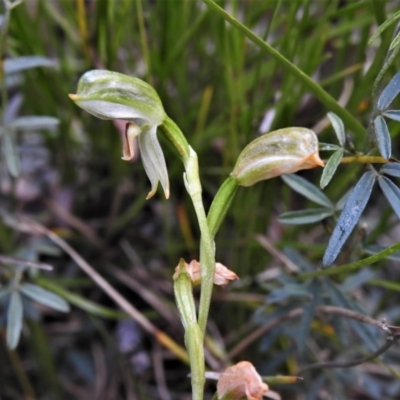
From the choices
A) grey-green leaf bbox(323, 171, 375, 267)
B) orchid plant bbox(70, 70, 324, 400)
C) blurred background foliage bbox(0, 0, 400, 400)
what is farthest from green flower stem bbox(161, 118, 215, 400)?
blurred background foliage bbox(0, 0, 400, 400)

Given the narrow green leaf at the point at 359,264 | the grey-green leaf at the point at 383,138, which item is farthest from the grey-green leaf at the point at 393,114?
the narrow green leaf at the point at 359,264

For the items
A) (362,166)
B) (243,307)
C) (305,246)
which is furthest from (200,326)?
(243,307)

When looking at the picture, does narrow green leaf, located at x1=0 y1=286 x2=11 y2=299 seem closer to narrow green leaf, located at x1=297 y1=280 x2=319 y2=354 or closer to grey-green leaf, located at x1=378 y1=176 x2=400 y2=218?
narrow green leaf, located at x1=297 y1=280 x2=319 y2=354

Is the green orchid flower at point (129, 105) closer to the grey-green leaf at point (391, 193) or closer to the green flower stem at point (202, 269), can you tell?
the green flower stem at point (202, 269)

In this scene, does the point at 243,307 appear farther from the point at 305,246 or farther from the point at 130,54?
the point at 130,54

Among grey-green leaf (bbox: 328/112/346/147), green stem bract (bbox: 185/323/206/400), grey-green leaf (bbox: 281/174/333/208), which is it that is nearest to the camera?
green stem bract (bbox: 185/323/206/400)

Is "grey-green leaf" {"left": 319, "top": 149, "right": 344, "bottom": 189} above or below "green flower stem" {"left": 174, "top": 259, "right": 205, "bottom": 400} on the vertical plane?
above

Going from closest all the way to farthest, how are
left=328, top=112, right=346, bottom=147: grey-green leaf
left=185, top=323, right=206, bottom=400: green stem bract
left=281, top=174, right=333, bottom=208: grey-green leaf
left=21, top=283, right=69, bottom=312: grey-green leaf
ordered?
left=185, top=323, right=206, bottom=400: green stem bract < left=328, top=112, right=346, bottom=147: grey-green leaf < left=281, top=174, right=333, bottom=208: grey-green leaf < left=21, top=283, right=69, bottom=312: grey-green leaf
